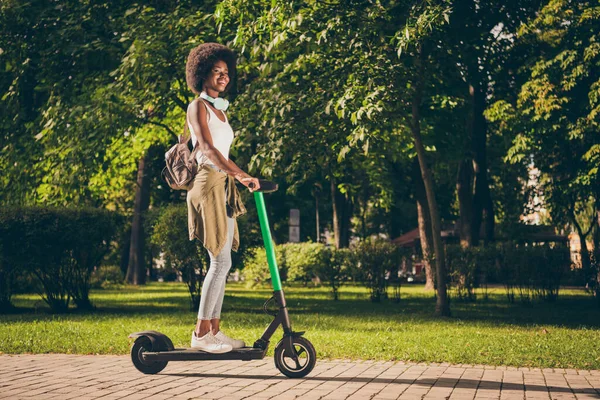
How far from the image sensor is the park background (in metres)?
11.9

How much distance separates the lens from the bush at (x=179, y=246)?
16078 mm

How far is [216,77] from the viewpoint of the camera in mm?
6742

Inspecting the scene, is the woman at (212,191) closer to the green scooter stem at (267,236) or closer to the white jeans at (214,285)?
the white jeans at (214,285)

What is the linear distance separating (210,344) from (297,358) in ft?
2.29

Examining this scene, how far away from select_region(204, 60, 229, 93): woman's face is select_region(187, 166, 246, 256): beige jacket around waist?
2.40ft

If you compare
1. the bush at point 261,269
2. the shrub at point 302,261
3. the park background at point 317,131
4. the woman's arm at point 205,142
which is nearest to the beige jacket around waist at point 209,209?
the woman's arm at point 205,142

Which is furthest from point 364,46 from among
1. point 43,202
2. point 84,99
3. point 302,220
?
point 302,220

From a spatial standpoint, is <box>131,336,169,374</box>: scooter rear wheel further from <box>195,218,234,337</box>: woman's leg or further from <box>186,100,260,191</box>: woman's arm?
<box>186,100,260,191</box>: woman's arm

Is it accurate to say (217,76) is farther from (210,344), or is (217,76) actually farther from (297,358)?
(297,358)

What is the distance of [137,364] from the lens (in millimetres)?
6738

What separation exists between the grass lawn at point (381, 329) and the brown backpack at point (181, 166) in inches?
102

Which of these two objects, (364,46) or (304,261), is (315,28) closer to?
(364,46)

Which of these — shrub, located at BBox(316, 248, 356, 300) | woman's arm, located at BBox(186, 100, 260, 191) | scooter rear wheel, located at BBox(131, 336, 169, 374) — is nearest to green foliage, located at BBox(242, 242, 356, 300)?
shrub, located at BBox(316, 248, 356, 300)

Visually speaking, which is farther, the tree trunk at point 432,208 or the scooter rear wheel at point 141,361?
the tree trunk at point 432,208
